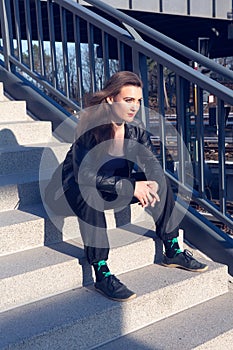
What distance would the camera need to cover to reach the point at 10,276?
2.19m

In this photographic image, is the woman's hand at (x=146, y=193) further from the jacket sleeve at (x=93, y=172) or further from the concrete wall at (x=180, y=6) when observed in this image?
the concrete wall at (x=180, y=6)

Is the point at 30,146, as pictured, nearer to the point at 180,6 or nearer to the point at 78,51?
the point at 78,51

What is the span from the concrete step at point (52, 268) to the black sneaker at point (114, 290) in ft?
0.62

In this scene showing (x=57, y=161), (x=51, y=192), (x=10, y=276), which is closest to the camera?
(x=10, y=276)

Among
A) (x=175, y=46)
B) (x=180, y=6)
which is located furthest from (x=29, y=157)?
(x=180, y=6)

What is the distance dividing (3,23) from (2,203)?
6.19 feet

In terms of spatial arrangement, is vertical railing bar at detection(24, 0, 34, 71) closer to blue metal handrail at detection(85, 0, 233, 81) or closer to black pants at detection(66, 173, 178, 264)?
blue metal handrail at detection(85, 0, 233, 81)

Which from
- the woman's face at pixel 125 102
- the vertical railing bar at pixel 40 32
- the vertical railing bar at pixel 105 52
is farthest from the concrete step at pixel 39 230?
the vertical railing bar at pixel 40 32

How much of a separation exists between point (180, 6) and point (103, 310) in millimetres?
6907

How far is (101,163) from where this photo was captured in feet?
7.94

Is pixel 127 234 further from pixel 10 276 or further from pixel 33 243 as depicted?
pixel 10 276

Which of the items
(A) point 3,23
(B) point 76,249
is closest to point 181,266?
(B) point 76,249

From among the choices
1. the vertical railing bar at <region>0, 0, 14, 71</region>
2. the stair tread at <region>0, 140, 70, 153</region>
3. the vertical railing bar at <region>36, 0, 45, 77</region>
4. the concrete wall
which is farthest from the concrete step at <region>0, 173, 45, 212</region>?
the concrete wall

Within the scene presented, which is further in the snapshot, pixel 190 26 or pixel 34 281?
pixel 190 26
